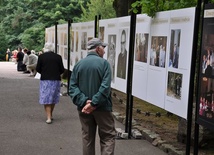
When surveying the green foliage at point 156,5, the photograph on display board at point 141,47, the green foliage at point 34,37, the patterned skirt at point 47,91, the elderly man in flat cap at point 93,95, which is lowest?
the green foliage at point 34,37

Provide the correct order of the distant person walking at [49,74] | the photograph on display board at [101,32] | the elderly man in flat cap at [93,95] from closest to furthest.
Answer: the elderly man in flat cap at [93,95] → the distant person walking at [49,74] → the photograph on display board at [101,32]

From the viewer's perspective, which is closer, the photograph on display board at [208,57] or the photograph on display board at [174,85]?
the photograph on display board at [208,57]

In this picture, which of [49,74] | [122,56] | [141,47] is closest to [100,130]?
[141,47]

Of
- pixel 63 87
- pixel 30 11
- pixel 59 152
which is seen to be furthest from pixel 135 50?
pixel 30 11

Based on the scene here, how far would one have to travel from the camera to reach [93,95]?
6250 millimetres

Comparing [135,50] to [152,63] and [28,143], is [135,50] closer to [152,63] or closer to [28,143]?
[152,63]

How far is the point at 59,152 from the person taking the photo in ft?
25.8

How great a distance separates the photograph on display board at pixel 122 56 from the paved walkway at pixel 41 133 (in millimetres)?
1275

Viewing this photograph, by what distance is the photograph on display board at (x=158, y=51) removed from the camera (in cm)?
741

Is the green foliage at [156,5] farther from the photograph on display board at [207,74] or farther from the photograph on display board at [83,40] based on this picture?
the photograph on display board at [83,40]

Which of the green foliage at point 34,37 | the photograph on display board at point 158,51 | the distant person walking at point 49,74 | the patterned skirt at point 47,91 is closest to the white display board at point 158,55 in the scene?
the photograph on display board at point 158,51

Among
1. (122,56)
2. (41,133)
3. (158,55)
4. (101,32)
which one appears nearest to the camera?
(158,55)

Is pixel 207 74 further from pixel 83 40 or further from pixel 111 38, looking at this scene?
pixel 83 40

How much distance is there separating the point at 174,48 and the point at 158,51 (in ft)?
2.57
